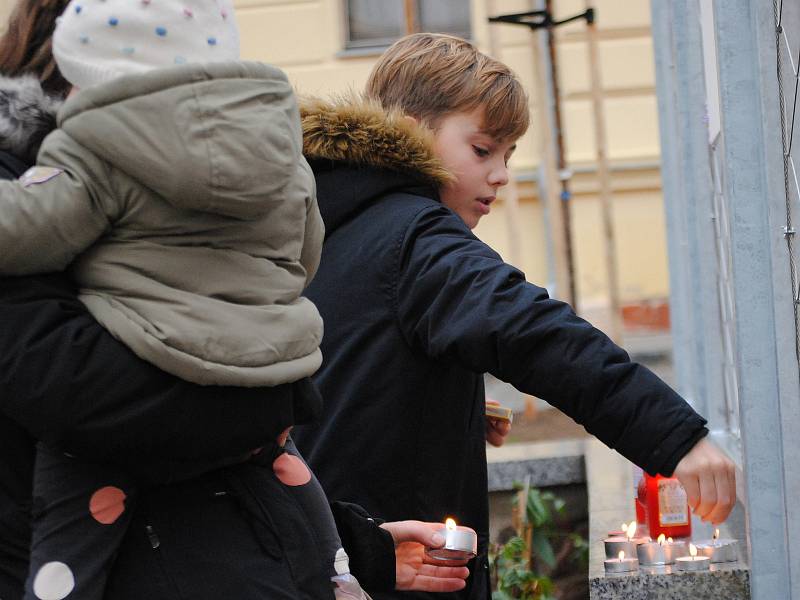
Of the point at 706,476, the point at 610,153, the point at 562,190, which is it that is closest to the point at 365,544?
the point at 706,476

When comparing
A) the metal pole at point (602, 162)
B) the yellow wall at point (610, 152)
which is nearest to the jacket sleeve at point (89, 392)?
the metal pole at point (602, 162)

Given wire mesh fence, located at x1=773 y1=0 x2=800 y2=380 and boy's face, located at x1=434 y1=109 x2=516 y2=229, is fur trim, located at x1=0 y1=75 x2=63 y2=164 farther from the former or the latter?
wire mesh fence, located at x1=773 y1=0 x2=800 y2=380

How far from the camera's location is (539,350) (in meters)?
2.11

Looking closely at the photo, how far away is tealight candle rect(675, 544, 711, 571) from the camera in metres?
3.10

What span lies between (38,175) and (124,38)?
21 cm

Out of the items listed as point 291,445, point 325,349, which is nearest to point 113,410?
point 291,445

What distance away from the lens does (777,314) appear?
2.81 meters

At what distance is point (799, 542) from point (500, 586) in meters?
1.81

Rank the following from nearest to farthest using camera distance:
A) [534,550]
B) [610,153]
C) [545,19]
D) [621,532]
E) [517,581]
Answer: [621,532], [517,581], [534,550], [545,19], [610,153]

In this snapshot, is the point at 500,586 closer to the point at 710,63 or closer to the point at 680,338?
the point at 680,338

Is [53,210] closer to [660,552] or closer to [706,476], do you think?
[706,476]

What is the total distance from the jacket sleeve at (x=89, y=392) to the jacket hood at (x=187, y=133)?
188mm

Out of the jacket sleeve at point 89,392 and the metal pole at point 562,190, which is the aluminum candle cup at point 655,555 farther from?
the metal pole at point 562,190

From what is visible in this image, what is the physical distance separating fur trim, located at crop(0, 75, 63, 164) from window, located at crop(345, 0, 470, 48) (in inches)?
375
